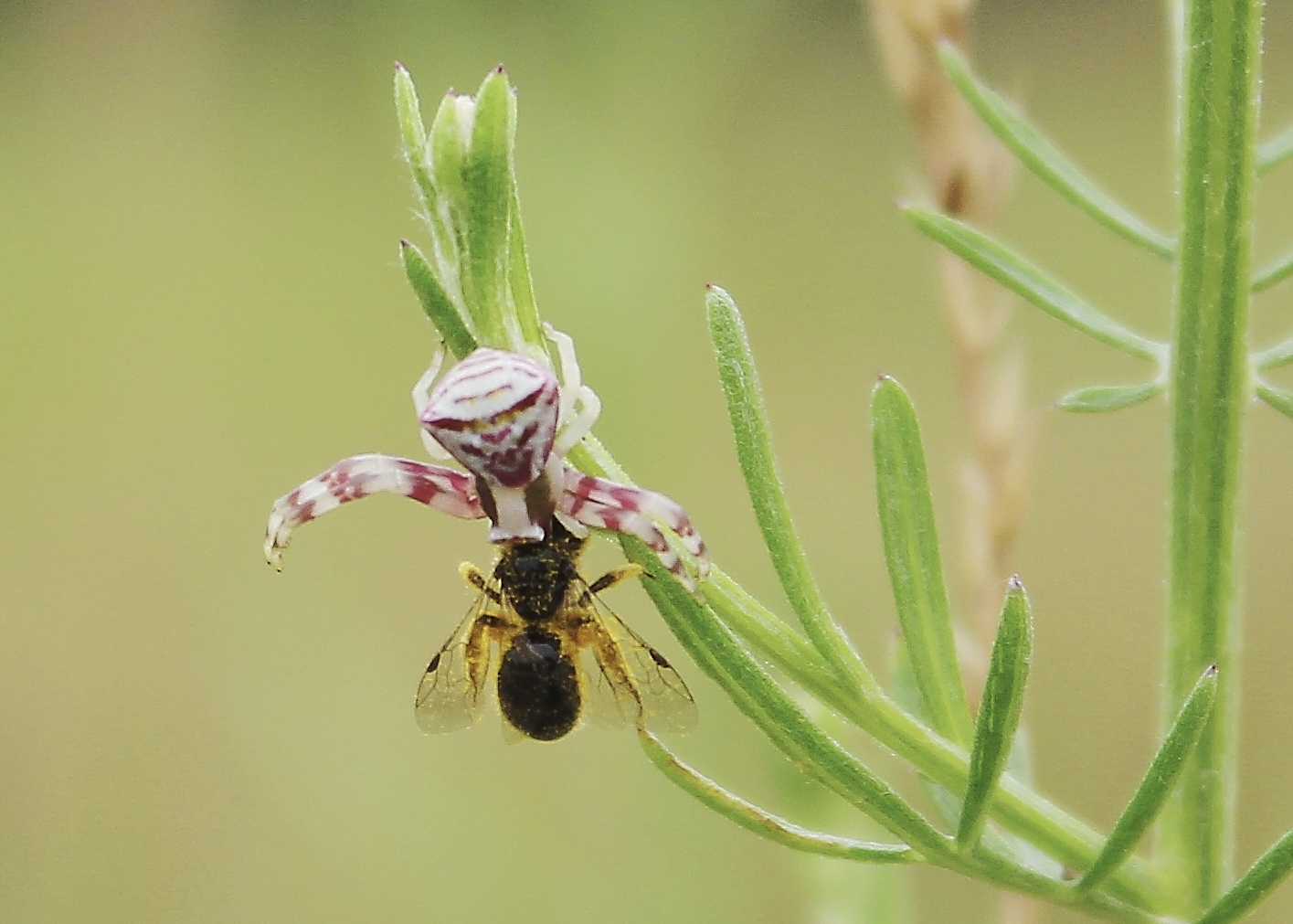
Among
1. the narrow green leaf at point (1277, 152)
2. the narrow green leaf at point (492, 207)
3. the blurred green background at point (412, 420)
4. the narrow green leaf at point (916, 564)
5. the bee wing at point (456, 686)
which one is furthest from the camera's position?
the blurred green background at point (412, 420)

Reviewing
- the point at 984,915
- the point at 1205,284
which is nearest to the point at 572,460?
the point at 1205,284

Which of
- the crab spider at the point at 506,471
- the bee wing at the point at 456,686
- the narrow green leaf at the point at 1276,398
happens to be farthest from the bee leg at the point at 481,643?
the narrow green leaf at the point at 1276,398

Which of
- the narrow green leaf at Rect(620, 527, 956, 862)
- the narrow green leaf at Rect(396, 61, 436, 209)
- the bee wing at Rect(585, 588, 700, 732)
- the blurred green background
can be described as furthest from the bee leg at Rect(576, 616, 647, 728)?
the narrow green leaf at Rect(396, 61, 436, 209)

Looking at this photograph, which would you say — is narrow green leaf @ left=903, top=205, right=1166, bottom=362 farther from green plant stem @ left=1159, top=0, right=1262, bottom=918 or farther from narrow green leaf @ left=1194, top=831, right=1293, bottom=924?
narrow green leaf @ left=1194, top=831, right=1293, bottom=924

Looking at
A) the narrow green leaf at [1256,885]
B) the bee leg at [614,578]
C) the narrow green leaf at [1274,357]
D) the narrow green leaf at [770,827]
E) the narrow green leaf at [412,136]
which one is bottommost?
the narrow green leaf at [1256,885]

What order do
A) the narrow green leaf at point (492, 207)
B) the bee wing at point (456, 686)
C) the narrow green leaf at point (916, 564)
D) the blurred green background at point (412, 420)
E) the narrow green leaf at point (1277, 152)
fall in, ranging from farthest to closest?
the blurred green background at point (412, 420)
the bee wing at point (456, 686)
the narrow green leaf at point (1277, 152)
the narrow green leaf at point (916, 564)
the narrow green leaf at point (492, 207)

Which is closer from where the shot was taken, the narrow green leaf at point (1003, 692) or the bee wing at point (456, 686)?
the narrow green leaf at point (1003, 692)

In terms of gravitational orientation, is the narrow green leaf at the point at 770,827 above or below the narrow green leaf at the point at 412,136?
below

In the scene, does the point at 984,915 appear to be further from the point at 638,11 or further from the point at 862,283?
the point at 862,283

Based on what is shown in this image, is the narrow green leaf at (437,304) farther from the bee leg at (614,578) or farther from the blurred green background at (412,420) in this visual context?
the blurred green background at (412,420)
